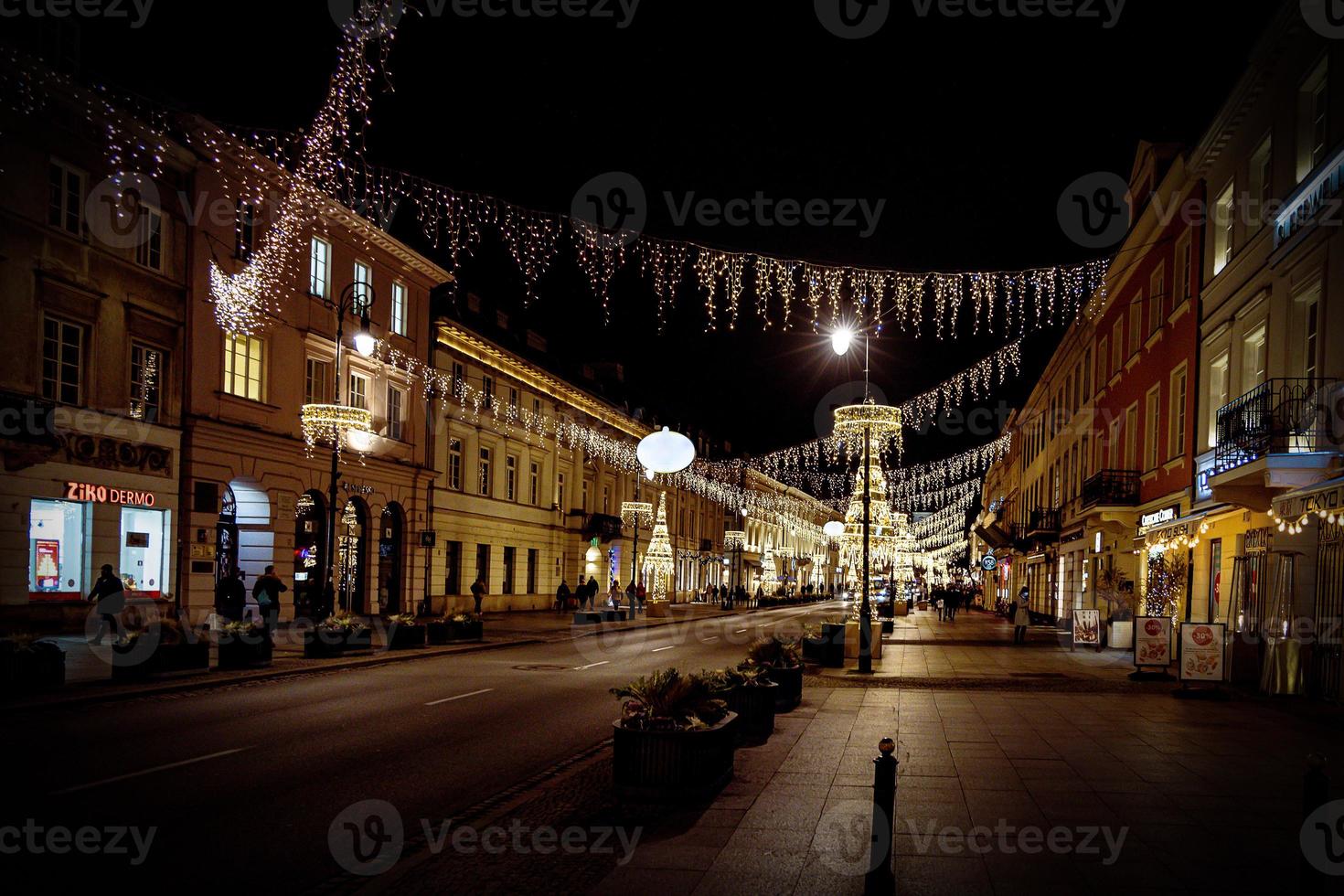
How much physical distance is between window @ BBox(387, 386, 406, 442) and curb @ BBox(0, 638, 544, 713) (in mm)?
12905

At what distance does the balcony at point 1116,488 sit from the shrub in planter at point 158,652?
22.6 m

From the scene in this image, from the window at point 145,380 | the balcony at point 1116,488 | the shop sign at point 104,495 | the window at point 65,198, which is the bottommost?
the shop sign at point 104,495

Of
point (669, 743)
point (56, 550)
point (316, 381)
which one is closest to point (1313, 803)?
point (669, 743)

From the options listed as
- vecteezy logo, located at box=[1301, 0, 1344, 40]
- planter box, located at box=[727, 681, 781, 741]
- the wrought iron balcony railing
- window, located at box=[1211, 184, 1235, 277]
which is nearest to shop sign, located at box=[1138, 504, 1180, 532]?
window, located at box=[1211, 184, 1235, 277]

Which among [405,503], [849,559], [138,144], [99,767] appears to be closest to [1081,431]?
[849,559]

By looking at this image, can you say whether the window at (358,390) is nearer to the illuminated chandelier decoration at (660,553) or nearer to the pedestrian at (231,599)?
the pedestrian at (231,599)

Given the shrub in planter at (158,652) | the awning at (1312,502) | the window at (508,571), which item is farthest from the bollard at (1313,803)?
the window at (508,571)

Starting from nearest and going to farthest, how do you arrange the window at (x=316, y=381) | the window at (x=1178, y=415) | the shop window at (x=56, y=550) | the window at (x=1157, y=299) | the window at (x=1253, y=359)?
1. the window at (x=1253, y=359)
2. the shop window at (x=56, y=550)
3. the window at (x=1178, y=415)
4. the window at (x=1157, y=299)
5. the window at (x=316, y=381)

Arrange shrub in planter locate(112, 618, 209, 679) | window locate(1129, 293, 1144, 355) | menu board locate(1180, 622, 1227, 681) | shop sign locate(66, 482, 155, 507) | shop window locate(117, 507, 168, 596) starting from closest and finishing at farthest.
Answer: menu board locate(1180, 622, 1227, 681) → shrub in planter locate(112, 618, 209, 679) → shop sign locate(66, 482, 155, 507) → shop window locate(117, 507, 168, 596) → window locate(1129, 293, 1144, 355)

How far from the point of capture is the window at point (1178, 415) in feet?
75.9

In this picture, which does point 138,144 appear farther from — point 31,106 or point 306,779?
point 306,779

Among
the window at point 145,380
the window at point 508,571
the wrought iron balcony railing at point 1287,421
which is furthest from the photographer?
the window at point 508,571

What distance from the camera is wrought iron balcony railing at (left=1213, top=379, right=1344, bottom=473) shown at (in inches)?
571

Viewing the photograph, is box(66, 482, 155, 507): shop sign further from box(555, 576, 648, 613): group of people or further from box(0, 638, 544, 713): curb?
box(555, 576, 648, 613): group of people
